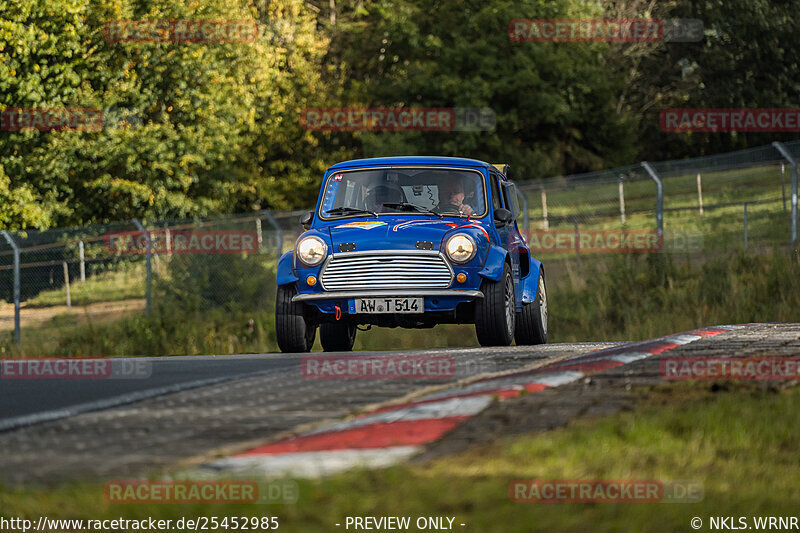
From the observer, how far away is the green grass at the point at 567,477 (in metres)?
3.73

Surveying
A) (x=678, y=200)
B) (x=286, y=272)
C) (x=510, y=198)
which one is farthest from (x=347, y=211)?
(x=678, y=200)

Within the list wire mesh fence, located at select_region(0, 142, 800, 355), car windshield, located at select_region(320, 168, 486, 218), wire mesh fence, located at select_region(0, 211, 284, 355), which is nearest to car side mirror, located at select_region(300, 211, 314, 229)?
car windshield, located at select_region(320, 168, 486, 218)

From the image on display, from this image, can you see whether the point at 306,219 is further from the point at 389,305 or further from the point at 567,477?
the point at 567,477

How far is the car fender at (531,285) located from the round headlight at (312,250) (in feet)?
7.77

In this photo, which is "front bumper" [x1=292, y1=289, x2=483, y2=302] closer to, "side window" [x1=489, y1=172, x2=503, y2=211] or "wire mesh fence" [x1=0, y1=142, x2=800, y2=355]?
"side window" [x1=489, y1=172, x2=503, y2=211]

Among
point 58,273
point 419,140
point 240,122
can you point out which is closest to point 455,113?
point 419,140

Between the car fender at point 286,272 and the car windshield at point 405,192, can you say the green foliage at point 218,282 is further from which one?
the car fender at point 286,272

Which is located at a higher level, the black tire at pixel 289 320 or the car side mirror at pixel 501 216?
the car side mirror at pixel 501 216

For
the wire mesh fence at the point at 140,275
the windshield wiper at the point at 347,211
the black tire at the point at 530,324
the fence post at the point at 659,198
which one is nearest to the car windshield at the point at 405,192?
the windshield wiper at the point at 347,211

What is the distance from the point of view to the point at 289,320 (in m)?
12.2

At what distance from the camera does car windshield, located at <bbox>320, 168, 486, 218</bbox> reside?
12570 millimetres

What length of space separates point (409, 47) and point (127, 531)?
44.0m

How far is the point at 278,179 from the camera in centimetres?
4631

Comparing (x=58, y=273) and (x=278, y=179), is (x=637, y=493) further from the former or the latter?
(x=278, y=179)
